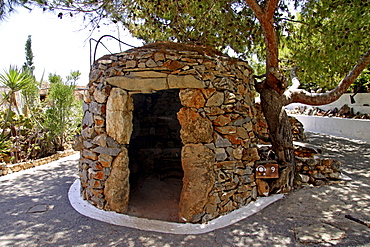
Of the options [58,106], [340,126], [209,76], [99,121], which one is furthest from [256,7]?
[340,126]

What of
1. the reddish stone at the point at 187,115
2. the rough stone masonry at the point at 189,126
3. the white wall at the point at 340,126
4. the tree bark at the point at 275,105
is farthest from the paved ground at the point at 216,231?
the white wall at the point at 340,126

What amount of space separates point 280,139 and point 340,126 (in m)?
8.38

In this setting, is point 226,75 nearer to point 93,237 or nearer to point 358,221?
point 358,221

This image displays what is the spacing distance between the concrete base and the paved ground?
11 cm

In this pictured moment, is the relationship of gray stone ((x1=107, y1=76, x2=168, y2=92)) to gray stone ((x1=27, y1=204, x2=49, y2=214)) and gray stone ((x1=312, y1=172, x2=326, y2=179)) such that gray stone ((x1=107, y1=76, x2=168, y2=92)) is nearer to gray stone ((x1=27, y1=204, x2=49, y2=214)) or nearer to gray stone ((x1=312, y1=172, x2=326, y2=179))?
gray stone ((x1=27, y1=204, x2=49, y2=214))

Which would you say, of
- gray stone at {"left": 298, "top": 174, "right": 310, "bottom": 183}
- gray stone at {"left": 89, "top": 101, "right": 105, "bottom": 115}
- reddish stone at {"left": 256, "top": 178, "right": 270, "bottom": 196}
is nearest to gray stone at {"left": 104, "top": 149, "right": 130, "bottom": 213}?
gray stone at {"left": 89, "top": 101, "right": 105, "bottom": 115}

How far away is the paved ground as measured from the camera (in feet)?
11.0

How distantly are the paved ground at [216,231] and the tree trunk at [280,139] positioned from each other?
10.6 inches

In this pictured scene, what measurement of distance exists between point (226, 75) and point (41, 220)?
373 cm

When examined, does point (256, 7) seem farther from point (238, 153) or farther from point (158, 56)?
point (238, 153)

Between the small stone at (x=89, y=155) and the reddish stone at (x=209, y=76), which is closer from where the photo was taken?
the reddish stone at (x=209, y=76)

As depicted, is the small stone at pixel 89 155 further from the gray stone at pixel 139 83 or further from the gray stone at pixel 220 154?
the gray stone at pixel 220 154

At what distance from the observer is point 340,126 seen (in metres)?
11.6

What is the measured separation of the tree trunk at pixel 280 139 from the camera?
15.5 feet
